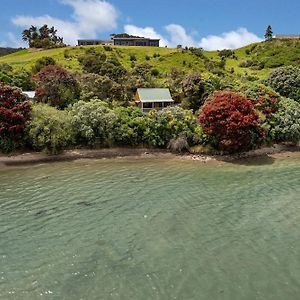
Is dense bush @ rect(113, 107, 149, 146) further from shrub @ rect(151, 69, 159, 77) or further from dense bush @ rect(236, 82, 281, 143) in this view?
shrub @ rect(151, 69, 159, 77)

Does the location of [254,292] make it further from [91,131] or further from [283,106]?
[283,106]

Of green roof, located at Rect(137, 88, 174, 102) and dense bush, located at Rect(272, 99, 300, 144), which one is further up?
green roof, located at Rect(137, 88, 174, 102)

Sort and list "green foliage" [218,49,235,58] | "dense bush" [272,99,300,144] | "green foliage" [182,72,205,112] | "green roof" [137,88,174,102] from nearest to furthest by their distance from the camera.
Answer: "dense bush" [272,99,300,144]
"green roof" [137,88,174,102]
"green foliage" [182,72,205,112]
"green foliage" [218,49,235,58]

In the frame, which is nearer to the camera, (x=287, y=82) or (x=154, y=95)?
(x=154, y=95)

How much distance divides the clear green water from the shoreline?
13.5ft

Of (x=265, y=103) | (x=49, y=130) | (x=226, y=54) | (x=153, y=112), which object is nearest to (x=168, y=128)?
(x=153, y=112)

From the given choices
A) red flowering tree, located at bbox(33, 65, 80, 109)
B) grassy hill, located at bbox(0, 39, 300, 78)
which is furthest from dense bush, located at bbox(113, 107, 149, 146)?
grassy hill, located at bbox(0, 39, 300, 78)

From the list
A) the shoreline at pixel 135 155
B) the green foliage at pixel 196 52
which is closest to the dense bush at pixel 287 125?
the shoreline at pixel 135 155

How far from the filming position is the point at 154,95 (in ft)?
230

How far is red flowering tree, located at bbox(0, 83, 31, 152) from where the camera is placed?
5019cm

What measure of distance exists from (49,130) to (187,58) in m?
76.1

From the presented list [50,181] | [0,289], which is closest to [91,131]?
[50,181]

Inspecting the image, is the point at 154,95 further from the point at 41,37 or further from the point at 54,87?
the point at 41,37

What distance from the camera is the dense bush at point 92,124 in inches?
2071
